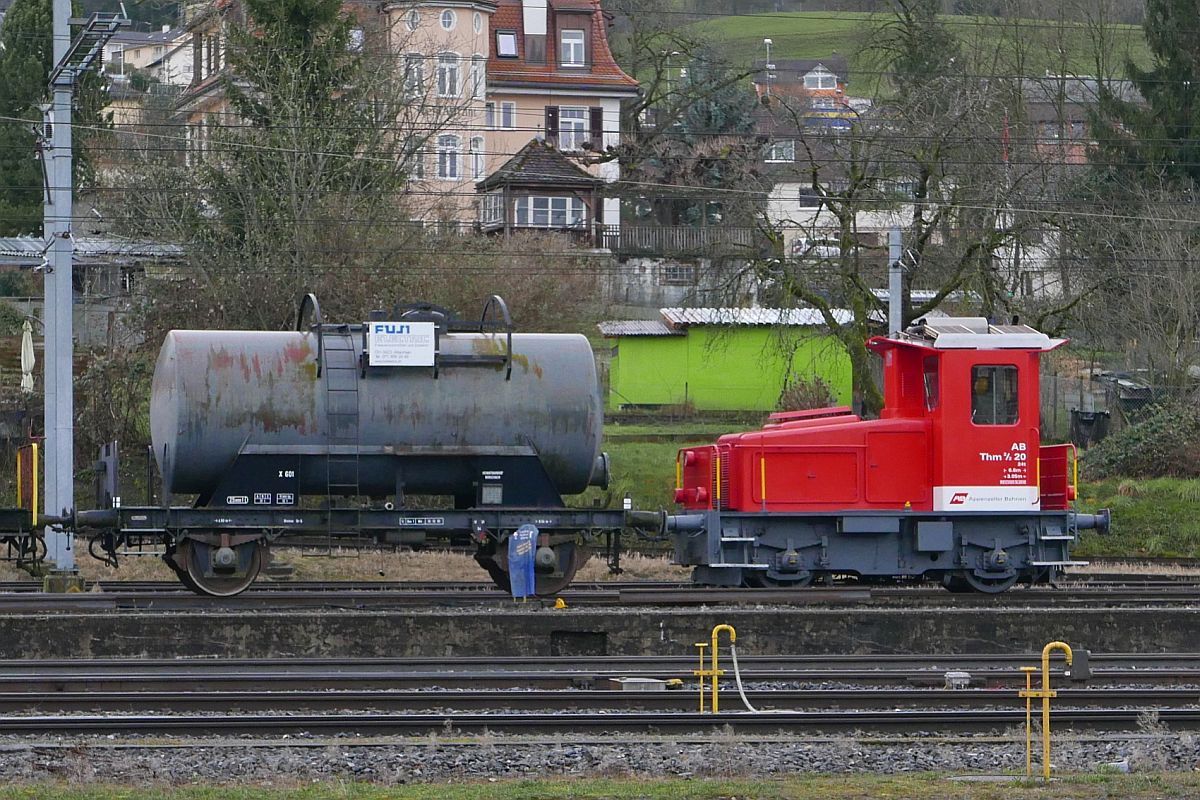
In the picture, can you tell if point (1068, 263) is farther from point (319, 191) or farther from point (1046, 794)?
point (1046, 794)

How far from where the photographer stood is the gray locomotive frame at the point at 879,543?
770 inches

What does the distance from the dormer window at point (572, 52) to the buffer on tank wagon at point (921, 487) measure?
2076 inches

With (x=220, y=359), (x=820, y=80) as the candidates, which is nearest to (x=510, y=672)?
(x=220, y=359)

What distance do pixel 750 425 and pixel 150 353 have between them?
49.0 ft

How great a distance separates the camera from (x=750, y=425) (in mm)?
39844

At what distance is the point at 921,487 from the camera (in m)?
19.7

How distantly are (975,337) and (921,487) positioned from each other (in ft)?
6.52

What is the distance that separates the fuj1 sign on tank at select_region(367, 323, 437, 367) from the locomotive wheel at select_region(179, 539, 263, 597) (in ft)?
8.97

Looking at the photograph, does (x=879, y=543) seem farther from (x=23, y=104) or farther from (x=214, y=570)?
(x=23, y=104)

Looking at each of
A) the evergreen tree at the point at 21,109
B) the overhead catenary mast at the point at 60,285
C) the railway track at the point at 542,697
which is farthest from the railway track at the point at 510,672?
the evergreen tree at the point at 21,109

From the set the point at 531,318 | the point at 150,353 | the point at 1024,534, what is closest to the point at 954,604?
the point at 1024,534

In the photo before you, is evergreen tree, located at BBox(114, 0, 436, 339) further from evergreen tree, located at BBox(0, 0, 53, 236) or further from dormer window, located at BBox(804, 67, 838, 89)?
dormer window, located at BBox(804, 67, 838, 89)

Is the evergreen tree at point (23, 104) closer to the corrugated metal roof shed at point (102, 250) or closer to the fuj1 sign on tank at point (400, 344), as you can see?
the corrugated metal roof shed at point (102, 250)

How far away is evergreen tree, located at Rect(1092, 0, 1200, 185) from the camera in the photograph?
4744 cm
